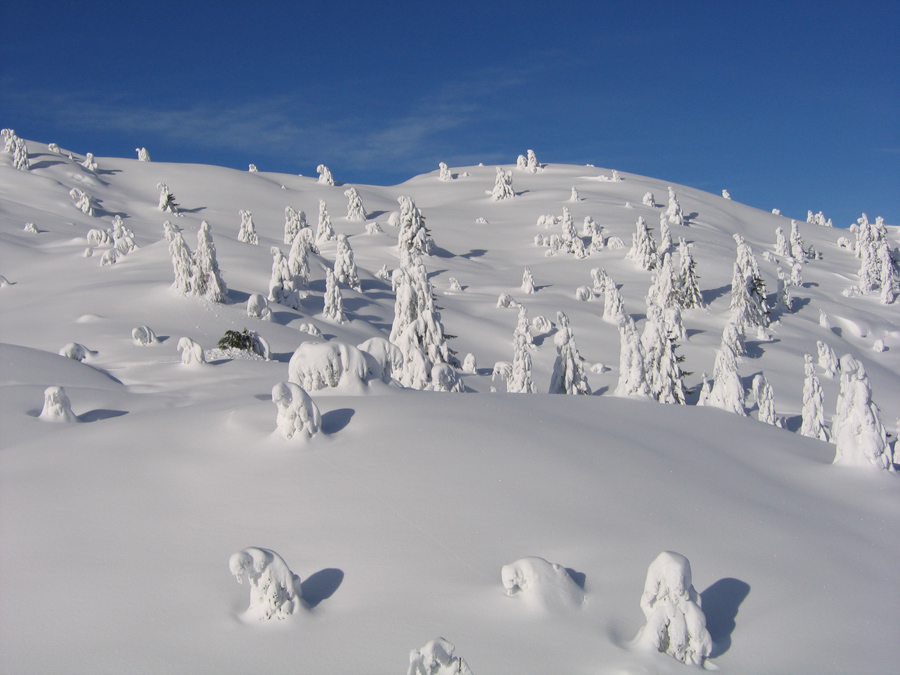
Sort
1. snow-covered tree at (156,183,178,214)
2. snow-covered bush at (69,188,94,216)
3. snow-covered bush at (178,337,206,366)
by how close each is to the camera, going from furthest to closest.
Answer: snow-covered tree at (156,183,178,214)
snow-covered bush at (69,188,94,216)
snow-covered bush at (178,337,206,366)

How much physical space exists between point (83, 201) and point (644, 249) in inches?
2268

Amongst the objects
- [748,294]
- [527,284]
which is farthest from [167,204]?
[748,294]

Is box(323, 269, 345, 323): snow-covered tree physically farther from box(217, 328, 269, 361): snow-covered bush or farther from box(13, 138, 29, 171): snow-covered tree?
box(13, 138, 29, 171): snow-covered tree

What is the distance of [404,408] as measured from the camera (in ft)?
39.1

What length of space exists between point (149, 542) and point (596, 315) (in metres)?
42.4

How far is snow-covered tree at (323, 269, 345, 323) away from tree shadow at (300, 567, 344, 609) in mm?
29391

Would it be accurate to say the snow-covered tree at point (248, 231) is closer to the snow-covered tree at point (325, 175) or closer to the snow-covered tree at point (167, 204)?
the snow-covered tree at point (167, 204)

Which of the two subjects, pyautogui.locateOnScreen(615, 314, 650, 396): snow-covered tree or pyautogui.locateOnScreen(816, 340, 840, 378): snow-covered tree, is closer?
pyautogui.locateOnScreen(615, 314, 650, 396): snow-covered tree

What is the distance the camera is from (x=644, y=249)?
6397cm

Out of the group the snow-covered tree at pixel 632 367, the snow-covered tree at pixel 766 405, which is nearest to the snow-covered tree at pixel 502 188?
the snow-covered tree at pixel 766 405

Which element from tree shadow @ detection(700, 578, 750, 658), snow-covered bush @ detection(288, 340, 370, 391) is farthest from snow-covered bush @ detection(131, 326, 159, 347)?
tree shadow @ detection(700, 578, 750, 658)

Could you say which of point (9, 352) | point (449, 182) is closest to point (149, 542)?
point (9, 352)

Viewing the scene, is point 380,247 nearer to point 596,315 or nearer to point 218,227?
point 218,227

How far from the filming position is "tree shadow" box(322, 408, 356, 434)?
1112 centimetres
